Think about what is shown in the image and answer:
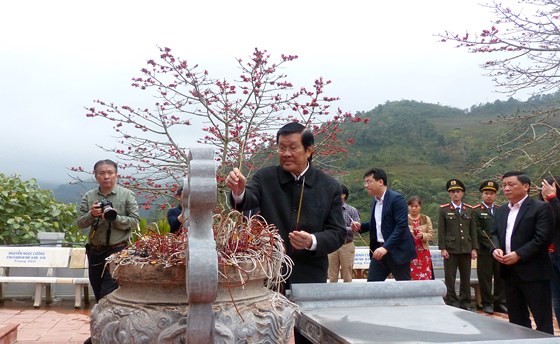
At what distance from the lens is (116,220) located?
13.8ft

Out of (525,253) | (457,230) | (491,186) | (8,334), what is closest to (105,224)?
(8,334)

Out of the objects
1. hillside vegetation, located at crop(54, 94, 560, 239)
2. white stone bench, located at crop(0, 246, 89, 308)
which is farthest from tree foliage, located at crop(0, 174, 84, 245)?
white stone bench, located at crop(0, 246, 89, 308)

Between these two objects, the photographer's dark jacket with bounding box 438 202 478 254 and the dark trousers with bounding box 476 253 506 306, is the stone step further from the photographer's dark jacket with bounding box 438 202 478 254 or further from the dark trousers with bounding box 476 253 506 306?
the dark trousers with bounding box 476 253 506 306

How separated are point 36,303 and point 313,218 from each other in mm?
5322

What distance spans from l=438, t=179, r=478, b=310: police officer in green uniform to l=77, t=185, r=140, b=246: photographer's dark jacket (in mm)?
4218

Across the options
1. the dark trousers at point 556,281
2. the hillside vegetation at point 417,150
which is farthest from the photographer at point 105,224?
the hillside vegetation at point 417,150

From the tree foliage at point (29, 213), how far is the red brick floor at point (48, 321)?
137cm

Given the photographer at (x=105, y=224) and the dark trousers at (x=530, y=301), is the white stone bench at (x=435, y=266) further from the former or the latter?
the photographer at (x=105, y=224)

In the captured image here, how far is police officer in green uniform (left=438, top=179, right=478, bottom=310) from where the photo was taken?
6.88 meters

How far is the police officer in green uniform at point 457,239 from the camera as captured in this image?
688 centimetres

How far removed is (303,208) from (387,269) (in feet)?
7.31

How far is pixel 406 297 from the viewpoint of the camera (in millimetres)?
3014

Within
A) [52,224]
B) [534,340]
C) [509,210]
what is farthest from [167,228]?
[52,224]

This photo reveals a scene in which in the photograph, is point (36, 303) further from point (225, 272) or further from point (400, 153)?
point (400, 153)
